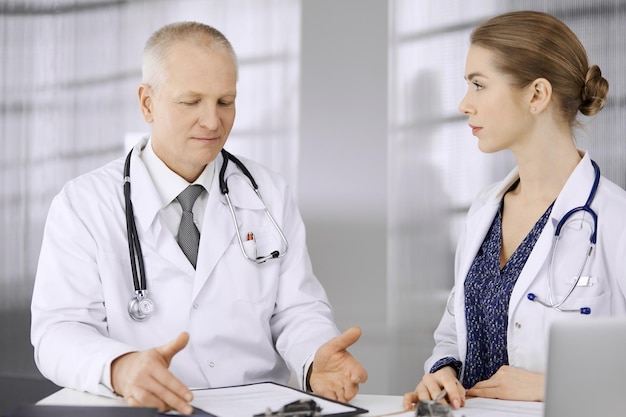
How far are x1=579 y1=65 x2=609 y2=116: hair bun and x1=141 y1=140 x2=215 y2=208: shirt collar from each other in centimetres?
98

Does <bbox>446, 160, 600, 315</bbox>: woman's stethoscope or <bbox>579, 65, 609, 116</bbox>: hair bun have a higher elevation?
<bbox>579, 65, 609, 116</bbox>: hair bun

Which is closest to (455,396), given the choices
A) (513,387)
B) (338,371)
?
(513,387)

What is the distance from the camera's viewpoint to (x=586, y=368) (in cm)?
114

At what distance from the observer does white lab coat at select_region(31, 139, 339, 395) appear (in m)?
1.76

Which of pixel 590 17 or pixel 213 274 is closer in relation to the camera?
pixel 213 274

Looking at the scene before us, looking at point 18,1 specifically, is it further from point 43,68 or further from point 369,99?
point 369,99

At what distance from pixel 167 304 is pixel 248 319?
0.71 ft

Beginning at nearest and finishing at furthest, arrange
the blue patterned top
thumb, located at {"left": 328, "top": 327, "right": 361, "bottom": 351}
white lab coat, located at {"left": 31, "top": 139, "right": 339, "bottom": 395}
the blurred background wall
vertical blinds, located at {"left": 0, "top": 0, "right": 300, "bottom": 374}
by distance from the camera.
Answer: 1. thumb, located at {"left": 328, "top": 327, "right": 361, "bottom": 351}
2. white lab coat, located at {"left": 31, "top": 139, "right": 339, "bottom": 395}
3. the blue patterned top
4. the blurred background wall
5. vertical blinds, located at {"left": 0, "top": 0, "right": 300, "bottom": 374}

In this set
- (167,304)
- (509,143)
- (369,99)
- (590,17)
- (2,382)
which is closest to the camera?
(167,304)

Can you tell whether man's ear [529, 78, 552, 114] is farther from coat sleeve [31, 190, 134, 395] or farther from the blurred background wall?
the blurred background wall

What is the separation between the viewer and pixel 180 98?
1.94m

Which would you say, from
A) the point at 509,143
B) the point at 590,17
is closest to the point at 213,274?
the point at 509,143

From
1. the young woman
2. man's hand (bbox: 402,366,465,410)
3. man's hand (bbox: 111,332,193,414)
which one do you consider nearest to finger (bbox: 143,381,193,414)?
man's hand (bbox: 111,332,193,414)

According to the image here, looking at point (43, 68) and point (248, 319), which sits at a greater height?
point (43, 68)
